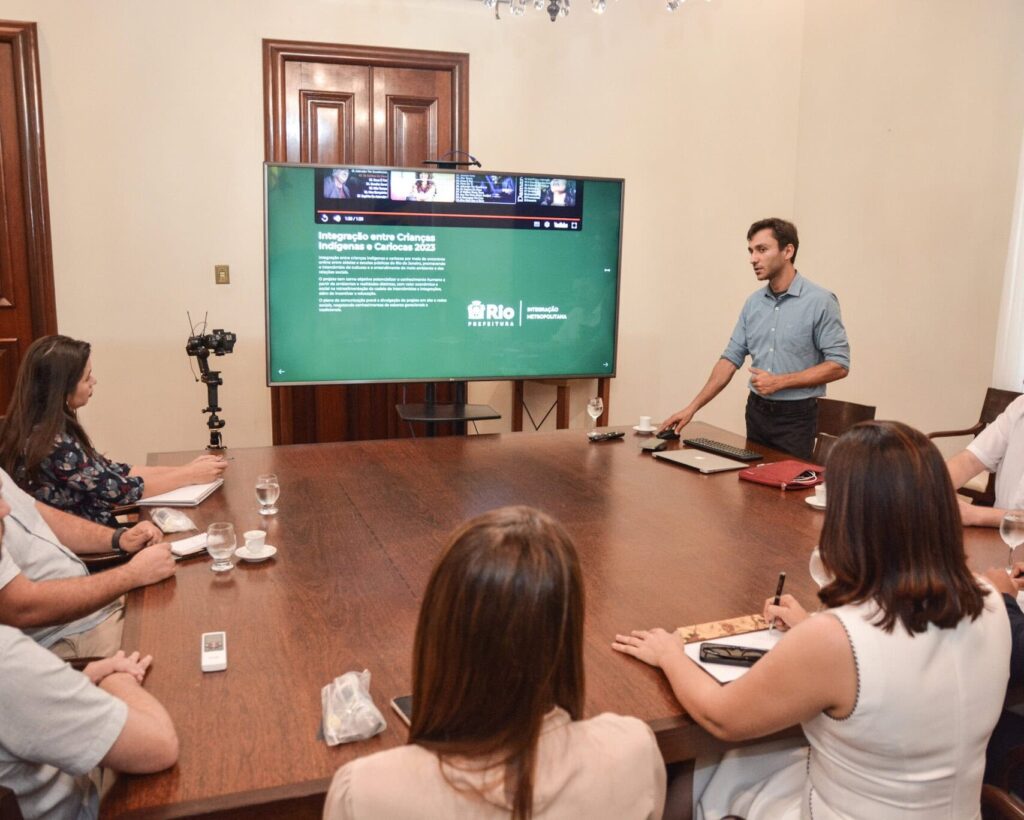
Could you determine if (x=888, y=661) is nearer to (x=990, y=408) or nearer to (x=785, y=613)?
(x=785, y=613)

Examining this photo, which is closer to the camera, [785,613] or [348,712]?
[348,712]

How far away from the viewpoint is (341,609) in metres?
1.58

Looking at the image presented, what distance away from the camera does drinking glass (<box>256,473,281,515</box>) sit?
2.07 m

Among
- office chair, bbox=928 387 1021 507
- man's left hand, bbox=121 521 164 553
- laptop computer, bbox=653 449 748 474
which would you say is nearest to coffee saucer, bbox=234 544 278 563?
man's left hand, bbox=121 521 164 553

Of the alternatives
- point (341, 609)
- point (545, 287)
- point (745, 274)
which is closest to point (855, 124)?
Answer: point (745, 274)

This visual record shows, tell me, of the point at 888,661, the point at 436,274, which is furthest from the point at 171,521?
the point at 436,274

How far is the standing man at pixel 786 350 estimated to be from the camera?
3404 mm

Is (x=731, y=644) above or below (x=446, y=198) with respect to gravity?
below

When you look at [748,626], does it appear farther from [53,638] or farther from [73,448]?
[73,448]

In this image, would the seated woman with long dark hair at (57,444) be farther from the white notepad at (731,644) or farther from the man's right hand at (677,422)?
the man's right hand at (677,422)

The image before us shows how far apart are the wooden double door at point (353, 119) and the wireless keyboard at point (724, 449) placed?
1895mm

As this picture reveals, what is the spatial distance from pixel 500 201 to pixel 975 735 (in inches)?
128

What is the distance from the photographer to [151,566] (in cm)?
167

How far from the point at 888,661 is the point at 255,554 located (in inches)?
49.3
